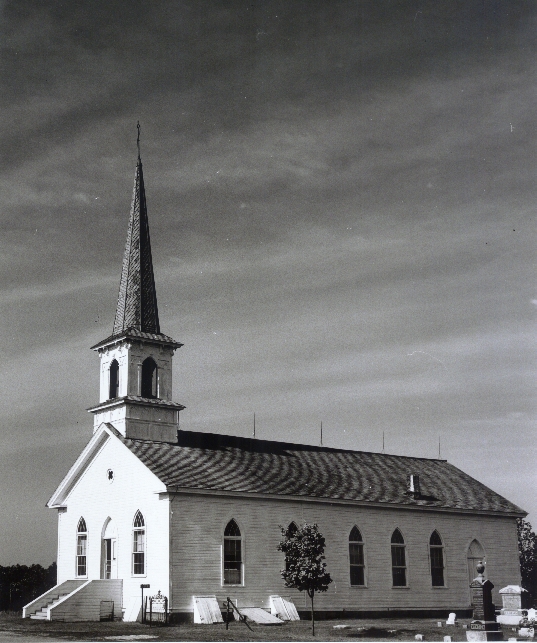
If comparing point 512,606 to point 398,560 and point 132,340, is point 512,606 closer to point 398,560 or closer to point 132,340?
point 398,560

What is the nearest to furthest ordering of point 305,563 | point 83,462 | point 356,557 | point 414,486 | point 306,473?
point 305,563, point 356,557, point 83,462, point 306,473, point 414,486

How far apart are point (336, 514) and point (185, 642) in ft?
43.4

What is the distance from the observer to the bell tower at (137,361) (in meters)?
34.8

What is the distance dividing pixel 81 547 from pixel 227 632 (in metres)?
11.7

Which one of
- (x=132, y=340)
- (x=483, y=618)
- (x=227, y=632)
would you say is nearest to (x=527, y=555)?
(x=132, y=340)

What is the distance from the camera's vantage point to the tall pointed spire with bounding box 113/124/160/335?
36688mm

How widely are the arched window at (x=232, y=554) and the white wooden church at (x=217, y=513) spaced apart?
0.04 metres

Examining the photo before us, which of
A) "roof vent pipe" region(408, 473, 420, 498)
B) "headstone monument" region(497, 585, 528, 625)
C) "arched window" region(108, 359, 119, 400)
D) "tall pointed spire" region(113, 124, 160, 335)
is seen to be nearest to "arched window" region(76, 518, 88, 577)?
"arched window" region(108, 359, 119, 400)

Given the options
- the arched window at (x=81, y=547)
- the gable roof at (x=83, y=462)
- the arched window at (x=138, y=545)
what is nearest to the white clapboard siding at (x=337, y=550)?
the arched window at (x=138, y=545)

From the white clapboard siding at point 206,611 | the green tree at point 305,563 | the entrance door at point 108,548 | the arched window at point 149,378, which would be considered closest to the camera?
the green tree at point 305,563

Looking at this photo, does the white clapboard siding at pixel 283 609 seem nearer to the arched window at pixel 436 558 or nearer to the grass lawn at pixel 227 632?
the grass lawn at pixel 227 632

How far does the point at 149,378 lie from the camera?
36125 millimetres

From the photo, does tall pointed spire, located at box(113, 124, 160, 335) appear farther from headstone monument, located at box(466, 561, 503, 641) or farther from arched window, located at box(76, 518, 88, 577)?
headstone monument, located at box(466, 561, 503, 641)

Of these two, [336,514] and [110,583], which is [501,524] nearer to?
[336,514]
